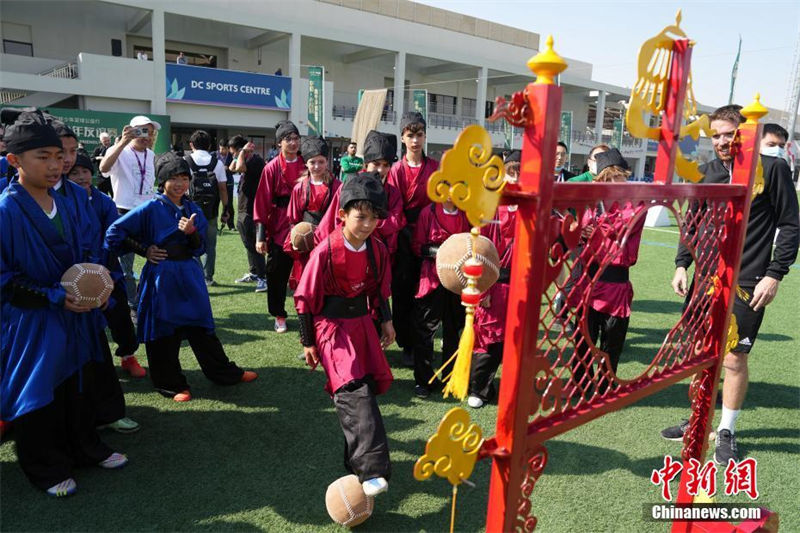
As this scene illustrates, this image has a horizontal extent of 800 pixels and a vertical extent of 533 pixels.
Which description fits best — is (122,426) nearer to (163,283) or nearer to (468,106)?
(163,283)

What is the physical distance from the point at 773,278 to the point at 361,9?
82.8 feet

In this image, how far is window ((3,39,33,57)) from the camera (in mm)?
18109

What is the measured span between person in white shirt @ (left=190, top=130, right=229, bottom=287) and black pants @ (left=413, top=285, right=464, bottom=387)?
3.35 meters

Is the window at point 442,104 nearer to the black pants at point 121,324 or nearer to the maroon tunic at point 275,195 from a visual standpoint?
the maroon tunic at point 275,195

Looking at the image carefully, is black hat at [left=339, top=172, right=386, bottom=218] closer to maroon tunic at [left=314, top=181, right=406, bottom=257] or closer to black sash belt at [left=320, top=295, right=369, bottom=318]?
black sash belt at [left=320, top=295, right=369, bottom=318]

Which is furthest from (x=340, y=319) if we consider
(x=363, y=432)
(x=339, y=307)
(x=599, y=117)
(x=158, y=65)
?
(x=599, y=117)

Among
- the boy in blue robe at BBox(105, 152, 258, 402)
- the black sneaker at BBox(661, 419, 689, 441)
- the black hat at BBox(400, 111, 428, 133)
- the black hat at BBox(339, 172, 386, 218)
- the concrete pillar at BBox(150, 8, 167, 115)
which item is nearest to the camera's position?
the black hat at BBox(339, 172, 386, 218)

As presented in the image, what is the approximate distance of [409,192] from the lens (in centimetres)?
441

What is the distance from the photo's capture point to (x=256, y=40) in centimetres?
2305

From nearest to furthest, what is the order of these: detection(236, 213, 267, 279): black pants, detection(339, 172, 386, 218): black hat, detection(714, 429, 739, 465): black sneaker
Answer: detection(339, 172, 386, 218): black hat < detection(714, 429, 739, 465): black sneaker < detection(236, 213, 267, 279): black pants

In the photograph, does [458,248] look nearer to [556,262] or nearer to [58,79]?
[556,262]

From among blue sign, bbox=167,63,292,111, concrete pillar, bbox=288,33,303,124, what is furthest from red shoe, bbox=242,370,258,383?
concrete pillar, bbox=288,33,303,124

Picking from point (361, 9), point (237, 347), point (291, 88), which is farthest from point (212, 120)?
point (237, 347)

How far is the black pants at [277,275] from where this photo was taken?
17.3 feet
